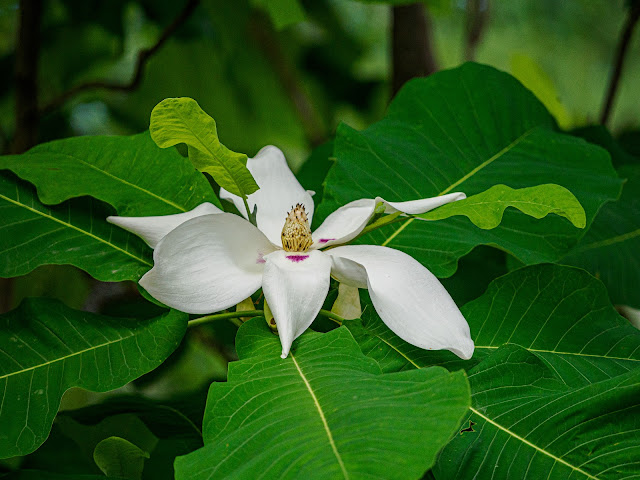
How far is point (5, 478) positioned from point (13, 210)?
29cm

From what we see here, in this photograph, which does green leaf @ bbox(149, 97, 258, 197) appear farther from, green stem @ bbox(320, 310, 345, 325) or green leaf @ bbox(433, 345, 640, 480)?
green leaf @ bbox(433, 345, 640, 480)

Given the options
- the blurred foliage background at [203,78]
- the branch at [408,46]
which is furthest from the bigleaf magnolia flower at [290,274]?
the branch at [408,46]

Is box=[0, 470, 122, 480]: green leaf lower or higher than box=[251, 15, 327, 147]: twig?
lower

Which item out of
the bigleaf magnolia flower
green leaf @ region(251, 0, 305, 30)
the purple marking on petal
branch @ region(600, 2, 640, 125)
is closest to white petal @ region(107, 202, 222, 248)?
the bigleaf magnolia flower

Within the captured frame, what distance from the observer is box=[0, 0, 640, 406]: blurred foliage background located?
1.32 meters

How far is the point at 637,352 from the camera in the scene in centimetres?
74

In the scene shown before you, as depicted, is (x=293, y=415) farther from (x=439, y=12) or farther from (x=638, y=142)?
(x=638, y=142)

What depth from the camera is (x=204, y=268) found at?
602 millimetres

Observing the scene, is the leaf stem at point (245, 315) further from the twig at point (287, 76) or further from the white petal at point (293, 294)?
the twig at point (287, 76)

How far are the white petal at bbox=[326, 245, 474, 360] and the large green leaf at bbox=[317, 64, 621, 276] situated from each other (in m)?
0.16

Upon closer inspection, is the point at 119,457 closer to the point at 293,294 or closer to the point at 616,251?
the point at 293,294

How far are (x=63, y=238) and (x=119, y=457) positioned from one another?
25 cm

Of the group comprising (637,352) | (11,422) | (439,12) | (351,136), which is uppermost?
(439,12)

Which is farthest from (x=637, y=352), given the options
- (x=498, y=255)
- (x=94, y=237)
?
(x=94, y=237)
